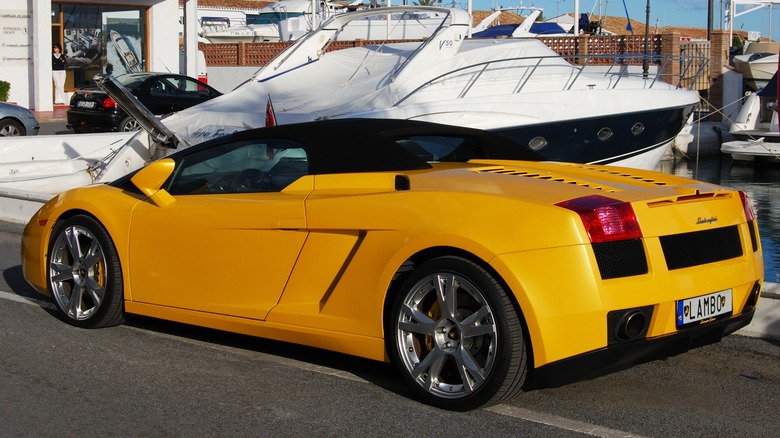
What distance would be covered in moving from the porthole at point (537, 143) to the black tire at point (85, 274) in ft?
27.7

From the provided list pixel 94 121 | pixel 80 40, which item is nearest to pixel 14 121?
pixel 94 121

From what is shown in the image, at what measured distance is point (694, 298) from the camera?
189 inches

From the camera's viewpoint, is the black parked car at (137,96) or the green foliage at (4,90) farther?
the green foliage at (4,90)

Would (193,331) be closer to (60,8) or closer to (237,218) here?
(237,218)

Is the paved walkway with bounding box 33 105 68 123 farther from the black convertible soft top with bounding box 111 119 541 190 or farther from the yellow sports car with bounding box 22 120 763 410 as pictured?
the black convertible soft top with bounding box 111 119 541 190

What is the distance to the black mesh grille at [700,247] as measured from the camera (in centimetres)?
475

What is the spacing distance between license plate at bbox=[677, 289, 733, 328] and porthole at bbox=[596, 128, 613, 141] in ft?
32.9

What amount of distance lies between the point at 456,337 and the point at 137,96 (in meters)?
18.7

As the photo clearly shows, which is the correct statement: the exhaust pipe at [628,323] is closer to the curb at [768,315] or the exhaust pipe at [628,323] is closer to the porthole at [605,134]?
the curb at [768,315]

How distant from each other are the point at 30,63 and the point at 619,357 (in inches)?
1065

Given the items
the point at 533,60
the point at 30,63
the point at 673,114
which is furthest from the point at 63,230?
the point at 30,63

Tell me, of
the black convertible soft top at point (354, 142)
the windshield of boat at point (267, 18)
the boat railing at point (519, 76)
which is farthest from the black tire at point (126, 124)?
the windshield of boat at point (267, 18)

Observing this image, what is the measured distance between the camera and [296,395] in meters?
5.13

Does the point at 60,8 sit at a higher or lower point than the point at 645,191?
higher
